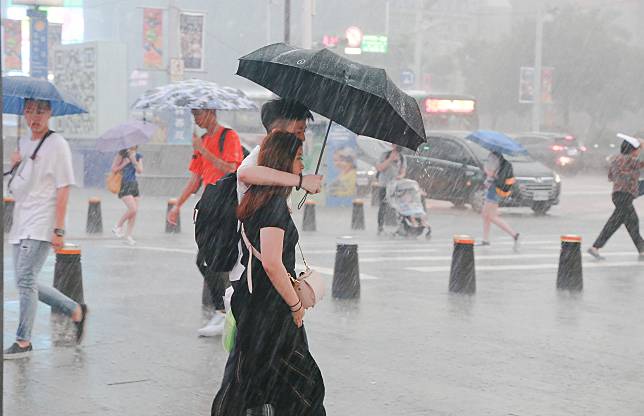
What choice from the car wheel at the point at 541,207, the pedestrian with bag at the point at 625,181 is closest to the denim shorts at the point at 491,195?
the pedestrian with bag at the point at 625,181

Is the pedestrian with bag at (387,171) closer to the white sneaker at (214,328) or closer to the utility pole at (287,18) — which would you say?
the utility pole at (287,18)

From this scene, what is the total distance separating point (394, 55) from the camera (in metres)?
72.6

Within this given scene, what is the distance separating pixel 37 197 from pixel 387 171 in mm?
12056

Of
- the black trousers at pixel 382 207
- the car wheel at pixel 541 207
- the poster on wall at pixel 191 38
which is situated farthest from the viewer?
the poster on wall at pixel 191 38

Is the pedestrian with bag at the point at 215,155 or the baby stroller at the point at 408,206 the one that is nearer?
the pedestrian with bag at the point at 215,155

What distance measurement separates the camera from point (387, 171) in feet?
62.5

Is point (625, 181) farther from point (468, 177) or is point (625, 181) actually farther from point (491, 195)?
point (468, 177)

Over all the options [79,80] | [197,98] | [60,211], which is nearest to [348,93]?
[60,211]

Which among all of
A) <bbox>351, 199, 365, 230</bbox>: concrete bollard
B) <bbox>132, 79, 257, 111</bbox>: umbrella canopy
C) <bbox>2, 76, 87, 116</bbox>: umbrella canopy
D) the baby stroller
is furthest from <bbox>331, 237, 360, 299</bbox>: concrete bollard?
<bbox>351, 199, 365, 230</bbox>: concrete bollard

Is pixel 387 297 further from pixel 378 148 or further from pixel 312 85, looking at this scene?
pixel 378 148

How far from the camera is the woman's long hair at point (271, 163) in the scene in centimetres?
460

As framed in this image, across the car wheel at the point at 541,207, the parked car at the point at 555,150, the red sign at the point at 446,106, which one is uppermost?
the red sign at the point at 446,106

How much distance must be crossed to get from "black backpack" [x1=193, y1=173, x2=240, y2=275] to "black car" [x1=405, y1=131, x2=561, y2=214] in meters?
18.8

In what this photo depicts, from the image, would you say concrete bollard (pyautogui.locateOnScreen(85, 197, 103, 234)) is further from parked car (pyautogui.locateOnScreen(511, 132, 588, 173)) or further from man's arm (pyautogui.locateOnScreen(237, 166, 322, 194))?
parked car (pyautogui.locateOnScreen(511, 132, 588, 173))
